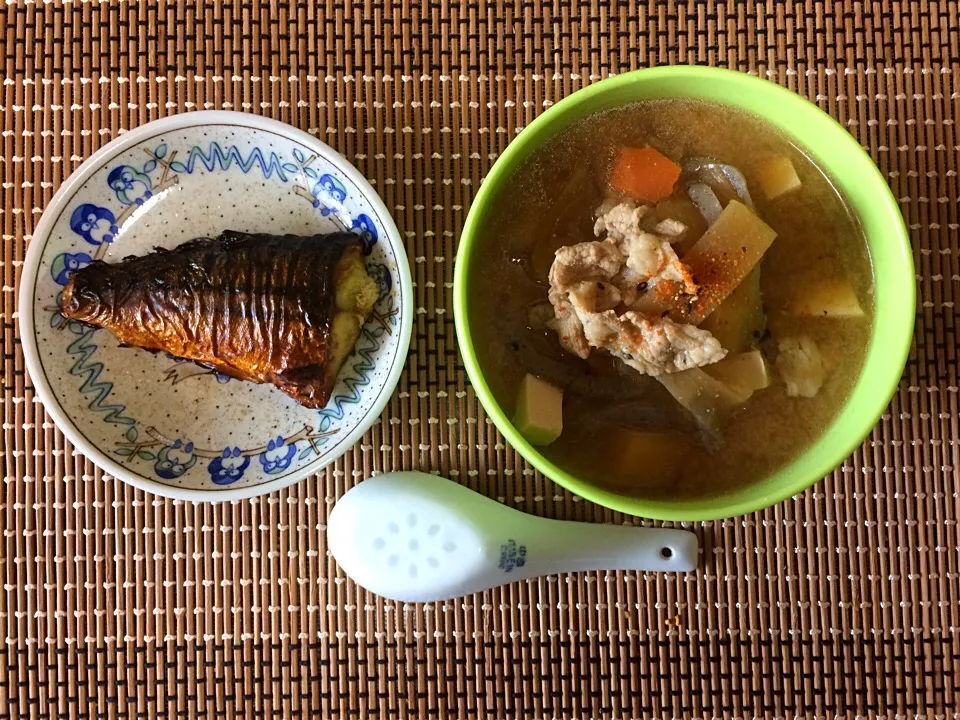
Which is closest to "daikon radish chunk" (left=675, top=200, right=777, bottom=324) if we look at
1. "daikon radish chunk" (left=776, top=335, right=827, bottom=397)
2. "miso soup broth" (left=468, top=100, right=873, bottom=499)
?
"miso soup broth" (left=468, top=100, right=873, bottom=499)

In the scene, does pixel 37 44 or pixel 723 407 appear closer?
pixel 723 407

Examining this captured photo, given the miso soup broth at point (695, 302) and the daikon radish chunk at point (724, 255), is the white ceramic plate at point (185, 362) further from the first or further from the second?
the daikon radish chunk at point (724, 255)

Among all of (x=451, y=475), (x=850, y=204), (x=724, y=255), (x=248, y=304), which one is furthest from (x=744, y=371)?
(x=248, y=304)

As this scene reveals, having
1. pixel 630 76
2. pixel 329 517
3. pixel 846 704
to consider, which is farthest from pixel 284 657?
pixel 630 76

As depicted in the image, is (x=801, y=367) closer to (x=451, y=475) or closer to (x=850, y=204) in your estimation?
(x=850, y=204)

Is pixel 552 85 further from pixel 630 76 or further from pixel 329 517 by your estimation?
pixel 329 517

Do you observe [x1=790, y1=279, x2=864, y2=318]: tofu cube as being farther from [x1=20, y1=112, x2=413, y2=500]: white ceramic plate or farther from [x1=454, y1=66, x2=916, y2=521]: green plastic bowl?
[x1=20, y1=112, x2=413, y2=500]: white ceramic plate
